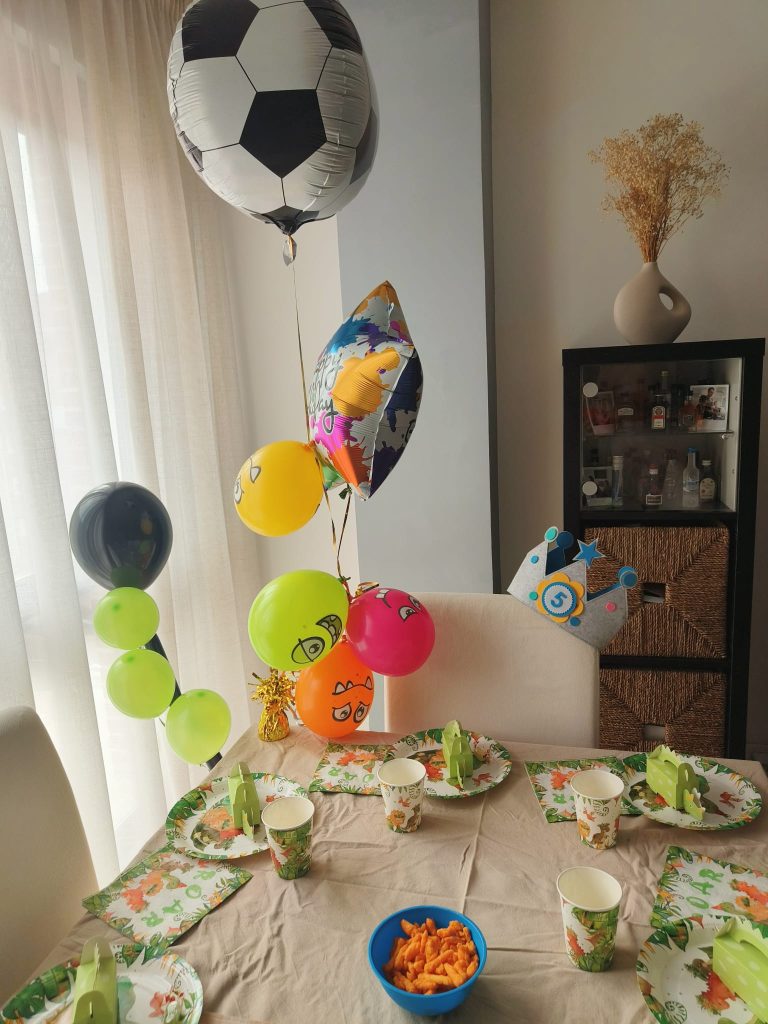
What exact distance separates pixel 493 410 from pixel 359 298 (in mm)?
566

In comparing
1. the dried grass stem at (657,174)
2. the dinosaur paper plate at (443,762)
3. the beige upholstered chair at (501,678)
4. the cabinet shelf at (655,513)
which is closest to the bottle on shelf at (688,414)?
the cabinet shelf at (655,513)

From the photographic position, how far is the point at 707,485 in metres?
2.13

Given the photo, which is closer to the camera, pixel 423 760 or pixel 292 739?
pixel 423 760

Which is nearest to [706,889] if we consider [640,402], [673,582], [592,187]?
[673,582]

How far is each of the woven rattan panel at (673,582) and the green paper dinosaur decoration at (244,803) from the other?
126 cm

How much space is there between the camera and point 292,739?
1.47 m

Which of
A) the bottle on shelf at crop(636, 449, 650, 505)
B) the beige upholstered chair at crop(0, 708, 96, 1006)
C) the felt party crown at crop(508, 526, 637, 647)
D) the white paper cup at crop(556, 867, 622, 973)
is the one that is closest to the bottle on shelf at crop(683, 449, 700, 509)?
the bottle on shelf at crop(636, 449, 650, 505)

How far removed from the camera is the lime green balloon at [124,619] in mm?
1325

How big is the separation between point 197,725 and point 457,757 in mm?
484

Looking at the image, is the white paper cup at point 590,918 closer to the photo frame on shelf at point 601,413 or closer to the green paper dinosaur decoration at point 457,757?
the green paper dinosaur decoration at point 457,757

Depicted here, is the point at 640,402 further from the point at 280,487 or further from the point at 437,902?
the point at 437,902

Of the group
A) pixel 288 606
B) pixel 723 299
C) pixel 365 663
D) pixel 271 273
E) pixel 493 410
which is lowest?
pixel 365 663

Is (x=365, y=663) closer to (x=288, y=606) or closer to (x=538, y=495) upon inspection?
(x=288, y=606)

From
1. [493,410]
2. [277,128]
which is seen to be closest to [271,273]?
[493,410]
